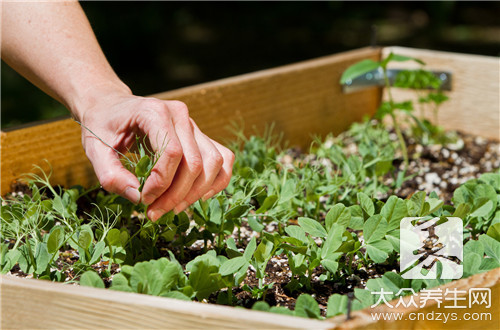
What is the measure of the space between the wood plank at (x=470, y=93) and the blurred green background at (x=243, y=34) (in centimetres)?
211

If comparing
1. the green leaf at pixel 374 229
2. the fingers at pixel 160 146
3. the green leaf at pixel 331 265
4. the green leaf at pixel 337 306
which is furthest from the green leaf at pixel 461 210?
the fingers at pixel 160 146

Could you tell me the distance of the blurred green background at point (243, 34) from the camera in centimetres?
419

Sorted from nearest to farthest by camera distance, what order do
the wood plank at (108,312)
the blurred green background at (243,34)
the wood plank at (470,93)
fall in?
the wood plank at (108,312) → the wood plank at (470,93) → the blurred green background at (243,34)

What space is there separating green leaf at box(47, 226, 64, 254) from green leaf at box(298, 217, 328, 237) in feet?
1.25

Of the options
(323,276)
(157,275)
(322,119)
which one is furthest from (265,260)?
(322,119)

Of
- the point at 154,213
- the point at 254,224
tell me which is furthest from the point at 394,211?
the point at 154,213

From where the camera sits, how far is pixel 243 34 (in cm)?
508

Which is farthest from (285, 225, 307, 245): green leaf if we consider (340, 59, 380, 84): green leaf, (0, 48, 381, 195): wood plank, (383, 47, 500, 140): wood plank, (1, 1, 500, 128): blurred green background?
(1, 1, 500, 128): blurred green background

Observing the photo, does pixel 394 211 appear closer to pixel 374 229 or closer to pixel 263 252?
pixel 374 229

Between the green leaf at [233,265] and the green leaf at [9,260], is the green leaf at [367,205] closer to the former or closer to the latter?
the green leaf at [233,265]

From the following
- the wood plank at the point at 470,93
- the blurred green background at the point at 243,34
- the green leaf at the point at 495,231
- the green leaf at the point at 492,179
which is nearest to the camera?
the green leaf at the point at 495,231

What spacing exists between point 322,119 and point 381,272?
936mm

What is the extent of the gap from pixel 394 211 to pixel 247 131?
0.80 metres

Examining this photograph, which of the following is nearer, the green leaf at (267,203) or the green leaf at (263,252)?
the green leaf at (263,252)
